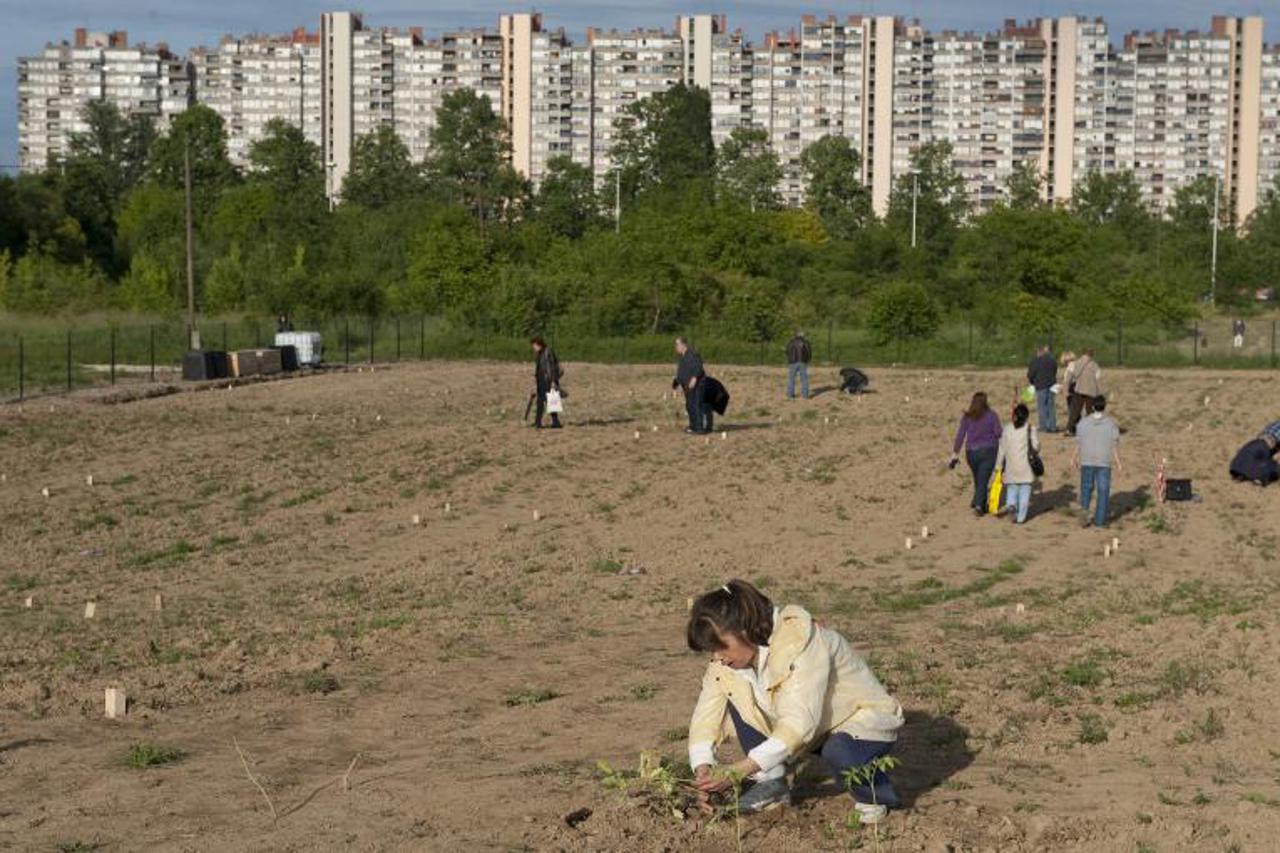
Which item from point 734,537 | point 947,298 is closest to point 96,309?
point 947,298

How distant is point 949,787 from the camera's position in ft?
27.1

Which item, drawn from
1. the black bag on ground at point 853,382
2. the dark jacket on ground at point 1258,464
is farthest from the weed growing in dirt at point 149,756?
the black bag on ground at point 853,382

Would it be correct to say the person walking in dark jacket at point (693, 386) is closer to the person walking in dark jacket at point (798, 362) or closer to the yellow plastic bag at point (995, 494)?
the person walking in dark jacket at point (798, 362)

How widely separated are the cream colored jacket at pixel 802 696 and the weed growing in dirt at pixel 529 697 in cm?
330

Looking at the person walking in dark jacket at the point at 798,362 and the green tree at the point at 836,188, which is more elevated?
the green tree at the point at 836,188

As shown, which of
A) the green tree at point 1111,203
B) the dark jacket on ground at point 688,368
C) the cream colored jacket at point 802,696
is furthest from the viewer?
the green tree at point 1111,203

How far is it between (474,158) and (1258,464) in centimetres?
8675

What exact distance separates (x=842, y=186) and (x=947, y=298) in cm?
2915

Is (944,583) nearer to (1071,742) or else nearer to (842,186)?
(1071,742)

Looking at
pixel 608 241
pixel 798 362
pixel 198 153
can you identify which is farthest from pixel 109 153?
pixel 798 362

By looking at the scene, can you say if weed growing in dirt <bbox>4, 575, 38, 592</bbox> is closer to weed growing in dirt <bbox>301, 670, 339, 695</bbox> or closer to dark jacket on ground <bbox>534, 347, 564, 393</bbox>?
weed growing in dirt <bbox>301, 670, 339, 695</bbox>

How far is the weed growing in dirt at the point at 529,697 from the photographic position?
1048cm

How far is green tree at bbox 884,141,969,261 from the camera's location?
94.9 metres

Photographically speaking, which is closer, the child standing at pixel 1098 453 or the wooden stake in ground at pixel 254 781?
the wooden stake in ground at pixel 254 781
